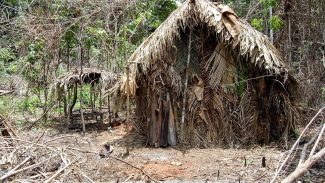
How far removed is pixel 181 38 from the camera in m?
10.3

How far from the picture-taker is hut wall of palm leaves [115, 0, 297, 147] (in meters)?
9.84

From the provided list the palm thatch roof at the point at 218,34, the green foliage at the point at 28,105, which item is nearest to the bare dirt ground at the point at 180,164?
the palm thatch roof at the point at 218,34

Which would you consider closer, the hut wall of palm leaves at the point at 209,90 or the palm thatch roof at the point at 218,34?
the palm thatch roof at the point at 218,34

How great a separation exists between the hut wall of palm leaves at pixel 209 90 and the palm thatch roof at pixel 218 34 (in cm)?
2

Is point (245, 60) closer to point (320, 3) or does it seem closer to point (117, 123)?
point (320, 3)

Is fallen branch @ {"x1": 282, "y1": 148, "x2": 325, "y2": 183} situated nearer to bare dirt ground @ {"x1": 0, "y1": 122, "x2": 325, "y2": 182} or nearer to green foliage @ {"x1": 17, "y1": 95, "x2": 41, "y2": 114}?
bare dirt ground @ {"x1": 0, "y1": 122, "x2": 325, "y2": 182}

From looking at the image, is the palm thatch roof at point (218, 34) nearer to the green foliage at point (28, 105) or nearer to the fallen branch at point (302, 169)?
the green foliage at point (28, 105)

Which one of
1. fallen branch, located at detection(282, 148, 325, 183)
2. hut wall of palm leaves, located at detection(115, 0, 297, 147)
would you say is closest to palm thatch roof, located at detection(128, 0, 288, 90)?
hut wall of palm leaves, located at detection(115, 0, 297, 147)

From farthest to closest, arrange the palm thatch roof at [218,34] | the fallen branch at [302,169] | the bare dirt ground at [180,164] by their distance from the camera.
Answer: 1. the palm thatch roof at [218,34]
2. the bare dirt ground at [180,164]
3. the fallen branch at [302,169]

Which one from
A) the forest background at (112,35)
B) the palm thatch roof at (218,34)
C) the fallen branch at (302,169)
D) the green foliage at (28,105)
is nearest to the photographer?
the fallen branch at (302,169)

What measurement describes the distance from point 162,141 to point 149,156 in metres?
1.07

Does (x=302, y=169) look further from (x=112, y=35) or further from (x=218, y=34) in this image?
(x=112, y=35)

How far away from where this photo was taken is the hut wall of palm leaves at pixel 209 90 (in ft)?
32.3

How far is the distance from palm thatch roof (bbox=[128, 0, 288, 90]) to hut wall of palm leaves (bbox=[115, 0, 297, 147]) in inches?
0.9
